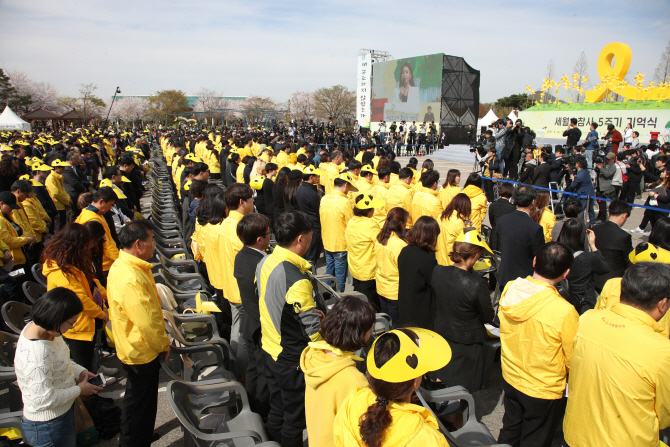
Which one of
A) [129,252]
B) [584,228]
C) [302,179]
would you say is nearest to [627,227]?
[584,228]

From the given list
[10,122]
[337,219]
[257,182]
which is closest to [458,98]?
[257,182]

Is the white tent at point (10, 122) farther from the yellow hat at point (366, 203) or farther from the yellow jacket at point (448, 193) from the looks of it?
the yellow hat at point (366, 203)

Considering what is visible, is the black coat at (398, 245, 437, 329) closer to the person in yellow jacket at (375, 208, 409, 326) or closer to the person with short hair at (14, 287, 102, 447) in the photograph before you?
the person in yellow jacket at (375, 208, 409, 326)

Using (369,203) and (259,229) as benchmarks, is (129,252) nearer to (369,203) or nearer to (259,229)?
(259,229)

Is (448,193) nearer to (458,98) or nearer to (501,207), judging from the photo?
(501,207)

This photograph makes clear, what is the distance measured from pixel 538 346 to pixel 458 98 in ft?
99.4

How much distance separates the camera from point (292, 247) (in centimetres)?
257

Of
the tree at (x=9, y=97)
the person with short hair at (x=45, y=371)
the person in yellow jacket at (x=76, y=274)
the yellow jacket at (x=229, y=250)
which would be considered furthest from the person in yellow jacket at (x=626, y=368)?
the tree at (x=9, y=97)

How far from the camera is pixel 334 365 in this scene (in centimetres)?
180

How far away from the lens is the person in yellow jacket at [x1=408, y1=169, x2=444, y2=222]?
218 inches

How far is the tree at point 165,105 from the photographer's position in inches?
→ 2596

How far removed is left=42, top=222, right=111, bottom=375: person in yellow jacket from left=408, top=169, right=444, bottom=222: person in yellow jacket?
3.93 meters

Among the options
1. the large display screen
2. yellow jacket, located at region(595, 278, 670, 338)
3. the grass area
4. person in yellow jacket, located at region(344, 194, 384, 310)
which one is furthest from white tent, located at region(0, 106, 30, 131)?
the grass area

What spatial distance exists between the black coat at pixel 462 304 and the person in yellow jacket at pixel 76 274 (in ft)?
9.50
